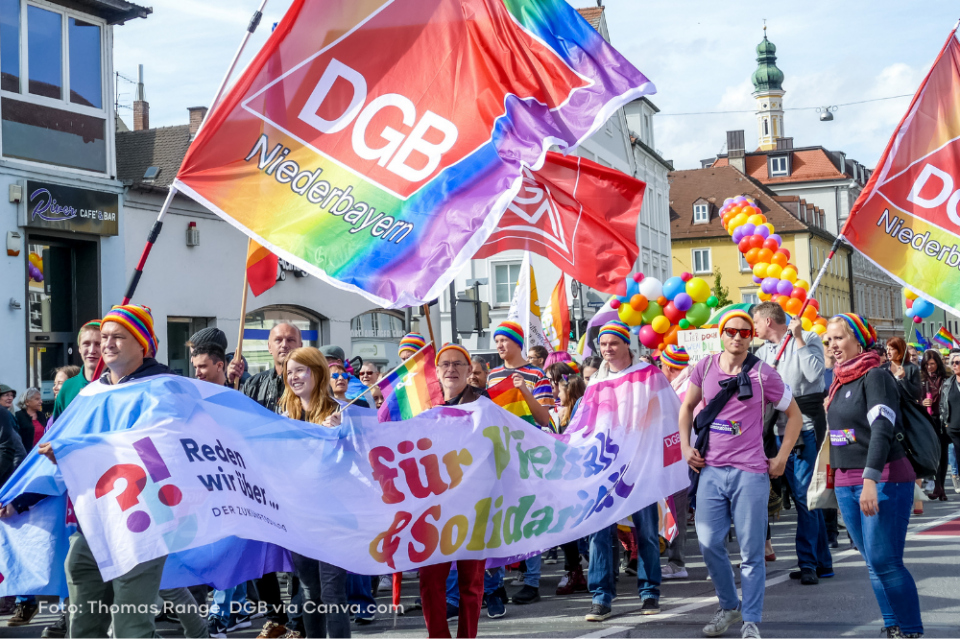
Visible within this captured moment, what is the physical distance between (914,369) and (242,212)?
1006 cm

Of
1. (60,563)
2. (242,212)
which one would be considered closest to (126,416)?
(60,563)

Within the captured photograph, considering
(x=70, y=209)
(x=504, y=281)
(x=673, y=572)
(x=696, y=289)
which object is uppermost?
(x=504, y=281)

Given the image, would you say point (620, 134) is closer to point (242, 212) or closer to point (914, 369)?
point (914, 369)

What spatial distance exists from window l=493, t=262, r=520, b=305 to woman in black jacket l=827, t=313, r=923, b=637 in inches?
1346

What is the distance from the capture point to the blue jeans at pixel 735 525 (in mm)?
6352

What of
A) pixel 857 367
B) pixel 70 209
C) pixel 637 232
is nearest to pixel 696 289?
pixel 70 209

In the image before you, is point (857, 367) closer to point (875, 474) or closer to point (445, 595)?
point (875, 474)

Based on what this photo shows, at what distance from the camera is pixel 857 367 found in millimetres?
6195

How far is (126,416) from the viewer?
4.77 m

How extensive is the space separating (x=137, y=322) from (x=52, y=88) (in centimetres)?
1437

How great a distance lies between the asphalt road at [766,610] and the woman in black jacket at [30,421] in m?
2.26

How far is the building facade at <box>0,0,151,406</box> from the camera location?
1677 centimetres

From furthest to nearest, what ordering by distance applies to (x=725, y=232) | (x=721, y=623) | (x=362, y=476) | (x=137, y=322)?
1. (x=725, y=232)
2. (x=721, y=623)
3. (x=362, y=476)
4. (x=137, y=322)

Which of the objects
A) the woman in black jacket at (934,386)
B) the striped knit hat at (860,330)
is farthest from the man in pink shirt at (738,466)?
the woman in black jacket at (934,386)
